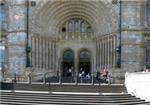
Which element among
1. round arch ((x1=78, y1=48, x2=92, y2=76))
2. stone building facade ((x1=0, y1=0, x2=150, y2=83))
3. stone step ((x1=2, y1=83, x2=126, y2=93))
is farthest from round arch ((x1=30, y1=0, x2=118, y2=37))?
stone step ((x1=2, y1=83, x2=126, y2=93))

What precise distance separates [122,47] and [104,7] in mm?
4043

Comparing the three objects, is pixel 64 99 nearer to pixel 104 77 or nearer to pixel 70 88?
pixel 70 88

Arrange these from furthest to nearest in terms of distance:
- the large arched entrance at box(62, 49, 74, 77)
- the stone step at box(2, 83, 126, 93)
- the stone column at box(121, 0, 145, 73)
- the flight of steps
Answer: the large arched entrance at box(62, 49, 74, 77) → the stone column at box(121, 0, 145, 73) → the stone step at box(2, 83, 126, 93) → the flight of steps

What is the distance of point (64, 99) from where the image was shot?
30.5 meters

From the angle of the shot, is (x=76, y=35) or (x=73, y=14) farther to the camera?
(x=76, y=35)

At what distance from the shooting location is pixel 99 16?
161ft

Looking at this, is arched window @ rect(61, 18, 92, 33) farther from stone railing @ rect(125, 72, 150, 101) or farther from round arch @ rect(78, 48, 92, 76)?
stone railing @ rect(125, 72, 150, 101)

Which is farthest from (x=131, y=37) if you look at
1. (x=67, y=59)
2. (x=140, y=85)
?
(x=140, y=85)

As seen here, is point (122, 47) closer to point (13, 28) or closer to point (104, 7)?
point (104, 7)

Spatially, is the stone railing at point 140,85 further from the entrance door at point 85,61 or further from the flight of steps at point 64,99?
the entrance door at point 85,61

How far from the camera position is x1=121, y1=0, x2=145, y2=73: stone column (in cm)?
4694

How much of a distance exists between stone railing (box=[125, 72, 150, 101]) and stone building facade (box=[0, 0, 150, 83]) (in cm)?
922

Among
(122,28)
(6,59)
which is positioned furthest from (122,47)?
(6,59)

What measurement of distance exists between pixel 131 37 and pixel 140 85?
44.7 feet
